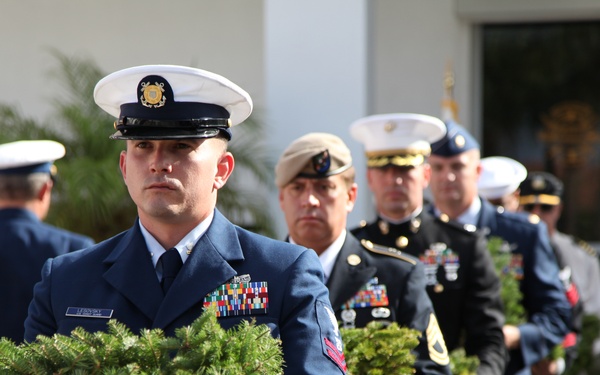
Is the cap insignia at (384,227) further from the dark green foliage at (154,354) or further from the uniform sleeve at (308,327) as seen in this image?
the dark green foliage at (154,354)

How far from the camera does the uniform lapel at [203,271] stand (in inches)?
121

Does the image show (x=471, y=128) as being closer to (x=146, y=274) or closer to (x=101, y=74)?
(x=101, y=74)

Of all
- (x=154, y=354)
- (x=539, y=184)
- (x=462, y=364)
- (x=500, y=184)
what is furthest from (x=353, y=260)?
(x=539, y=184)

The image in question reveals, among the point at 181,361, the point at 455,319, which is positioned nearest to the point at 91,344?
the point at 181,361

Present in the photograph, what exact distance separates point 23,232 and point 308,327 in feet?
8.72

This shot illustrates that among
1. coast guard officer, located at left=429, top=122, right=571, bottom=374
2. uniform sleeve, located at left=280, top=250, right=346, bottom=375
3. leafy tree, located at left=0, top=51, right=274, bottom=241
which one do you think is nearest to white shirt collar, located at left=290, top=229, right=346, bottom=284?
uniform sleeve, located at left=280, top=250, right=346, bottom=375

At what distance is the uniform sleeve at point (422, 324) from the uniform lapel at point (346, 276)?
16cm

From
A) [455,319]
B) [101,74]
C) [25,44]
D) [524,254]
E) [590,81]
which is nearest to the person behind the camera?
[455,319]

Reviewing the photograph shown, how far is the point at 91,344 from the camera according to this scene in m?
2.78

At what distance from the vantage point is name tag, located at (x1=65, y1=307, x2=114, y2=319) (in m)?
3.13

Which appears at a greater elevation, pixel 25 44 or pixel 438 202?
pixel 25 44

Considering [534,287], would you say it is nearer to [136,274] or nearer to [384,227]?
[384,227]

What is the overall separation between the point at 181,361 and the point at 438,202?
394 centimetres

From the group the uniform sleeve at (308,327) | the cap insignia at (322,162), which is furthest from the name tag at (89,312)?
the cap insignia at (322,162)
